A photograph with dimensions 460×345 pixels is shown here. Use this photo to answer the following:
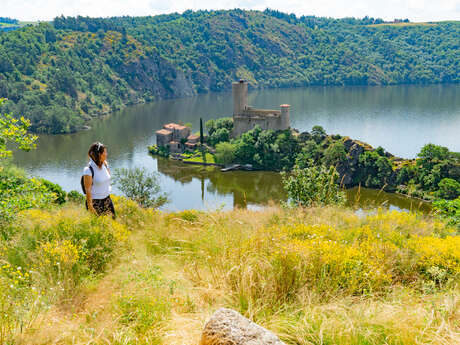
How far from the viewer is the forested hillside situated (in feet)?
278

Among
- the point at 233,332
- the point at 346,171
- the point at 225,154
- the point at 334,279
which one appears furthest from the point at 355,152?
the point at 233,332

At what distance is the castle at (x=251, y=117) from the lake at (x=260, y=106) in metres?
9.11

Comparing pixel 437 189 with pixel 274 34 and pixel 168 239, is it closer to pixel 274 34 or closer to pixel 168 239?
pixel 168 239

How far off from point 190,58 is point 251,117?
316ft

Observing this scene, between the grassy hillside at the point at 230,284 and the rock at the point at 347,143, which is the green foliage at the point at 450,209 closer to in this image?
the grassy hillside at the point at 230,284

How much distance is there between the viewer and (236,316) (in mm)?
2664

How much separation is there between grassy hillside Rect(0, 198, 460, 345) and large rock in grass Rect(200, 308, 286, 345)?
0.96 ft

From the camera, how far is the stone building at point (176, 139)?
2005 inches

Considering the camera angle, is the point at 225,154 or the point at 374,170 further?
the point at 225,154

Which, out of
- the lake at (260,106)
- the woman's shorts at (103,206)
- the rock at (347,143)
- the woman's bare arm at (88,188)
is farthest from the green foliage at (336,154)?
the woman's bare arm at (88,188)

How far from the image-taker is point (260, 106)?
91.7 m

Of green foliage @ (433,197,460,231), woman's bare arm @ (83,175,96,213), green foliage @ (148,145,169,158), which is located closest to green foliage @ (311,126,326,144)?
green foliage @ (148,145,169,158)

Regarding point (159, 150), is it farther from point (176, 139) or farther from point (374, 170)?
point (374, 170)

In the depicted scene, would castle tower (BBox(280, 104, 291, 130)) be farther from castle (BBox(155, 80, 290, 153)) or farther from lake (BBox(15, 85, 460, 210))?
lake (BBox(15, 85, 460, 210))
